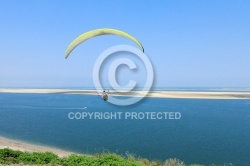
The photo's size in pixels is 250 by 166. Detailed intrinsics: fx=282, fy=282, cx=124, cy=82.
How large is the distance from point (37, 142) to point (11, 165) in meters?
10.7

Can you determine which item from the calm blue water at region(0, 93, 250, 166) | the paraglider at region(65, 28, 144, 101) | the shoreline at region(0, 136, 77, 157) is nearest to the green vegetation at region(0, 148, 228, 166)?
the paraglider at region(65, 28, 144, 101)

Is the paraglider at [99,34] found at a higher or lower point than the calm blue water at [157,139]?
higher

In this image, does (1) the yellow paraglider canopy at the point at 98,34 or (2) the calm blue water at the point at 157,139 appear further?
(2) the calm blue water at the point at 157,139

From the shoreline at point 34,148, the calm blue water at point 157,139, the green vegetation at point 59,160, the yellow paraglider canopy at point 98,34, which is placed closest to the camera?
the green vegetation at point 59,160

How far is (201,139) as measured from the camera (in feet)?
62.9

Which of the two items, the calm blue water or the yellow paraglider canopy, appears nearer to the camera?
the yellow paraglider canopy

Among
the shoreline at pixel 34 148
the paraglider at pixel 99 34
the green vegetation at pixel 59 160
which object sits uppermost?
the paraglider at pixel 99 34

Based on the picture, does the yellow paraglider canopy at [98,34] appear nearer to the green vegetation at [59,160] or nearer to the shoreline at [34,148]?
the green vegetation at [59,160]

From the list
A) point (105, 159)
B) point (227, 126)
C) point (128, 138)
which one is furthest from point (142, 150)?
point (227, 126)

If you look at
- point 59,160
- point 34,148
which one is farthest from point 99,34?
point 34,148

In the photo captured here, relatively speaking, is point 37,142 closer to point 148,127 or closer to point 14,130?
point 14,130

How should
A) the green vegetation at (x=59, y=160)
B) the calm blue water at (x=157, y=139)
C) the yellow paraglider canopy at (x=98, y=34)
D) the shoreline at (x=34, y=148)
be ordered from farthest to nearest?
the calm blue water at (x=157, y=139)
the shoreline at (x=34, y=148)
the yellow paraglider canopy at (x=98, y=34)
the green vegetation at (x=59, y=160)

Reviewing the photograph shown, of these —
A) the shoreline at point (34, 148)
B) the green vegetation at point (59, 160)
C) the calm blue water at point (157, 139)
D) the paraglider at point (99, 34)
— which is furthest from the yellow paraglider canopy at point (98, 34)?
the calm blue water at point (157, 139)

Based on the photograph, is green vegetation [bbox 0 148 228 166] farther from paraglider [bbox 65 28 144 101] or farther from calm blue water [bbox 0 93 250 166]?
calm blue water [bbox 0 93 250 166]
